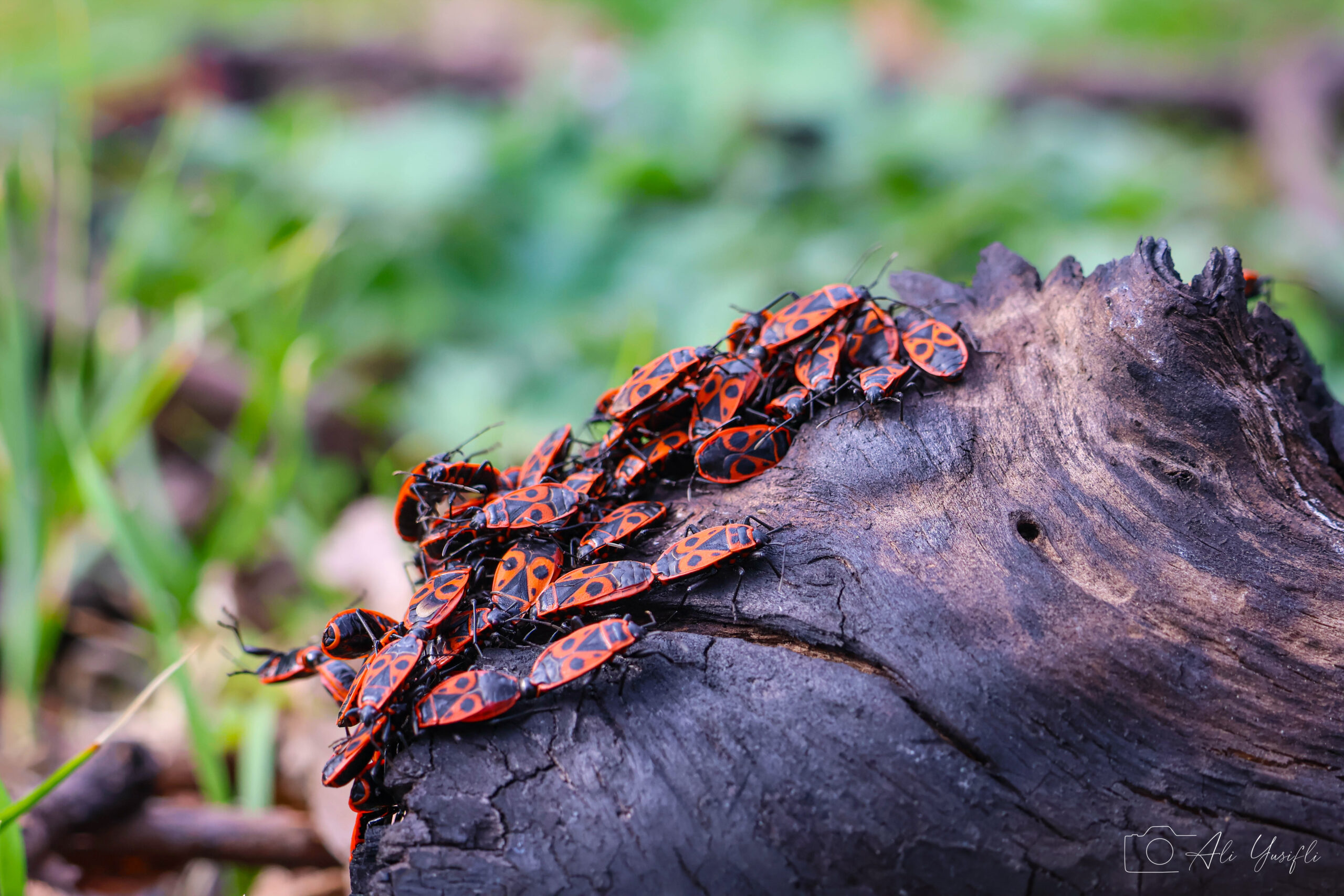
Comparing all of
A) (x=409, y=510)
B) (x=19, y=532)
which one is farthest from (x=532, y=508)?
(x=19, y=532)

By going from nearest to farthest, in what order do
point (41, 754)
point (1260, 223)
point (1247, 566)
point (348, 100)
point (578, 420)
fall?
point (1247, 566) → point (41, 754) → point (578, 420) → point (1260, 223) → point (348, 100)

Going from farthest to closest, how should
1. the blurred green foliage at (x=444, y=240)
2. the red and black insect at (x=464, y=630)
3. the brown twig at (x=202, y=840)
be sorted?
1. the blurred green foliage at (x=444, y=240)
2. the brown twig at (x=202, y=840)
3. the red and black insect at (x=464, y=630)

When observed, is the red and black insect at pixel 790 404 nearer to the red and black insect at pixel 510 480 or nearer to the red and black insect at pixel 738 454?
the red and black insect at pixel 738 454

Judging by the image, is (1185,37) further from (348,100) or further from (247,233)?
(247,233)

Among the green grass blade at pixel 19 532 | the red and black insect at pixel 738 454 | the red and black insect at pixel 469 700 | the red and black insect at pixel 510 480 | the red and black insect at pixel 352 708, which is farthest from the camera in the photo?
the green grass blade at pixel 19 532

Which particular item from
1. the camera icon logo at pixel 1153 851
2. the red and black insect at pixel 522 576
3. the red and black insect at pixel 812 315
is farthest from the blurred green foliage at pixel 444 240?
the camera icon logo at pixel 1153 851

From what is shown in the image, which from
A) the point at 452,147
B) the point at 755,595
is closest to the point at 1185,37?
the point at 452,147

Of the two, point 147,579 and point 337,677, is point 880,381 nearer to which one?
point 337,677

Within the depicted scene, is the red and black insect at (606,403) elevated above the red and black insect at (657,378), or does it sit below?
above
